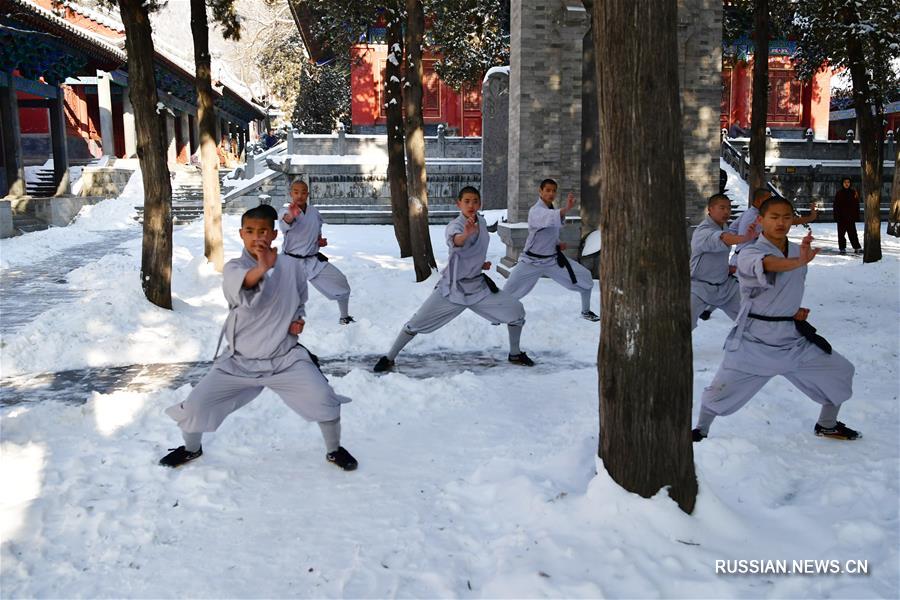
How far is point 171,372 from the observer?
6.99 m

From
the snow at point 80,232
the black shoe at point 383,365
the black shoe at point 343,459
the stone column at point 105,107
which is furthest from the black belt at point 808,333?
the stone column at point 105,107

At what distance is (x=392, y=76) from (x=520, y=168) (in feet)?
9.32

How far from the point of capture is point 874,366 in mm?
6789

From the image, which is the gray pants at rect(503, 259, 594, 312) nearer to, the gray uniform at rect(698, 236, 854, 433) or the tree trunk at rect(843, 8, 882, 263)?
the gray uniform at rect(698, 236, 854, 433)

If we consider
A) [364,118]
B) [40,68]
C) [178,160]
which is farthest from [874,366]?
[178,160]

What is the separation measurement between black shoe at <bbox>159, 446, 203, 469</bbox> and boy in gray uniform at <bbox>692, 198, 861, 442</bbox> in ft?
10.3

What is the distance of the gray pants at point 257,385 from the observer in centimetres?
436

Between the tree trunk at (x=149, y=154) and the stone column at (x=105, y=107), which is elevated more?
the stone column at (x=105, y=107)

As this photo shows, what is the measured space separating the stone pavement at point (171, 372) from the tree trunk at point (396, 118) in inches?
251

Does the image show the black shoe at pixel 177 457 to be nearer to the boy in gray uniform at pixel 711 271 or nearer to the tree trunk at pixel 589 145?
the boy in gray uniform at pixel 711 271

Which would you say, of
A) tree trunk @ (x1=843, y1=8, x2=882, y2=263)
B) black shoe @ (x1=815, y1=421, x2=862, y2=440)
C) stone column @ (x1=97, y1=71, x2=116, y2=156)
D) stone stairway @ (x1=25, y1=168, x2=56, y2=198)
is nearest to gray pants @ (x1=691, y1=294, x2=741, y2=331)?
black shoe @ (x1=815, y1=421, x2=862, y2=440)

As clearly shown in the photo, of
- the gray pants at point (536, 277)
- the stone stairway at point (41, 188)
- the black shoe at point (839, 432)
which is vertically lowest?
the black shoe at point (839, 432)

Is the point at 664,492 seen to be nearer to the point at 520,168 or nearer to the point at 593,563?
the point at 593,563

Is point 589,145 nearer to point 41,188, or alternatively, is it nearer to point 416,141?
point 416,141
